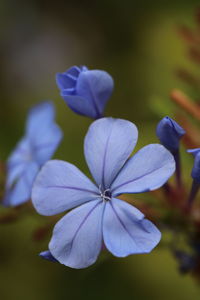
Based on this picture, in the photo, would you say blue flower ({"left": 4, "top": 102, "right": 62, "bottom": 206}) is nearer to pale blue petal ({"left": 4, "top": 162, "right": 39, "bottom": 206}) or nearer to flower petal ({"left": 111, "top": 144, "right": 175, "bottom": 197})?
pale blue petal ({"left": 4, "top": 162, "right": 39, "bottom": 206})

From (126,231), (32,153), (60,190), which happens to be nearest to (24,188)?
(32,153)

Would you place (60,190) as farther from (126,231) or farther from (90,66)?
(90,66)

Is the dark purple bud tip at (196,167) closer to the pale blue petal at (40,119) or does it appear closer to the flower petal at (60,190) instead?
the flower petal at (60,190)

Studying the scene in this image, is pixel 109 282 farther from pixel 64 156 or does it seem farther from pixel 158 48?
pixel 158 48

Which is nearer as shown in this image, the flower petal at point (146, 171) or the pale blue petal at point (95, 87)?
the flower petal at point (146, 171)

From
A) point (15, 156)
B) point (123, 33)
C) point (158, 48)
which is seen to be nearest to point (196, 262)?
point (15, 156)

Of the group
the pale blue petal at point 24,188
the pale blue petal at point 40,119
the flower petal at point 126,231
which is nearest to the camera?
the flower petal at point 126,231

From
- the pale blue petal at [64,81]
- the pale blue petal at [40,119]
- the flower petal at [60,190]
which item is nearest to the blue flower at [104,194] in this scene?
the flower petal at [60,190]
